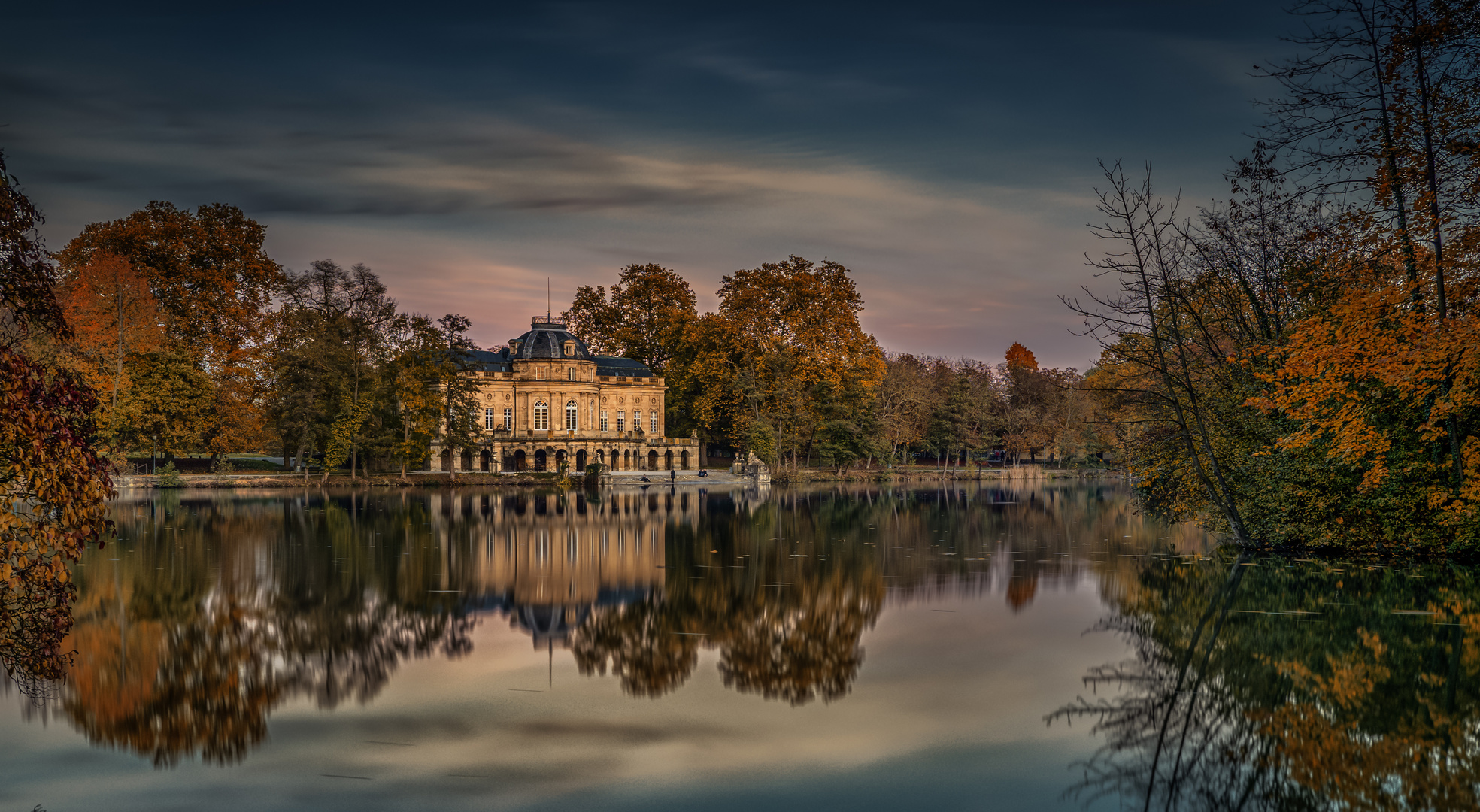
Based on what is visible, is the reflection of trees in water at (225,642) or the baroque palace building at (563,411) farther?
the baroque palace building at (563,411)

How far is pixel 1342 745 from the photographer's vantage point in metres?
6.09

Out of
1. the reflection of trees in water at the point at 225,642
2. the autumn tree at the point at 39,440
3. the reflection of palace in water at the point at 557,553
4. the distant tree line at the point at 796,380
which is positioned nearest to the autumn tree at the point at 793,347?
the distant tree line at the point at 796,380

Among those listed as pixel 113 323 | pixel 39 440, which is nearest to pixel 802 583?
pixel 39 440

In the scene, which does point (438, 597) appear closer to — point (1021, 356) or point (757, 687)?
point (757, 687)

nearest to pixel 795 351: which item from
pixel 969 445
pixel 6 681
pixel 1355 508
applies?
pixel 969 445

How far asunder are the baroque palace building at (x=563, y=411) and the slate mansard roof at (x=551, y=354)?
55 millimetres

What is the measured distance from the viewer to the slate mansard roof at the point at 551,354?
5594cm

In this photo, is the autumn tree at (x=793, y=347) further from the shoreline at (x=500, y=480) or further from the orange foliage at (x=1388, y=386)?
the orange foliage at (x=1388, y=386)

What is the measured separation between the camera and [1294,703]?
703cm

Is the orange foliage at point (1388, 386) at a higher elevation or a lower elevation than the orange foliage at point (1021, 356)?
lower

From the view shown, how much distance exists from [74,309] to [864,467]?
131ft

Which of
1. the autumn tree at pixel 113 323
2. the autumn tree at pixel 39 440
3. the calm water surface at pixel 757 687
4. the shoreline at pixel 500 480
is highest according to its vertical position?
the autumn tree at pixel 113 323

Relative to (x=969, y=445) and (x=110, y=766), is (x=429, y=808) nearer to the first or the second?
(x=110, y=766)

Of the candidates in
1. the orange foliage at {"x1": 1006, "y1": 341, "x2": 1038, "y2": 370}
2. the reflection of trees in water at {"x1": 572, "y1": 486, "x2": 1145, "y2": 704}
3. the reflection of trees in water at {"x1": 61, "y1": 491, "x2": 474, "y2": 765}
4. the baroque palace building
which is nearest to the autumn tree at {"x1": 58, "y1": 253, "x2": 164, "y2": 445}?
the baroque palace building
